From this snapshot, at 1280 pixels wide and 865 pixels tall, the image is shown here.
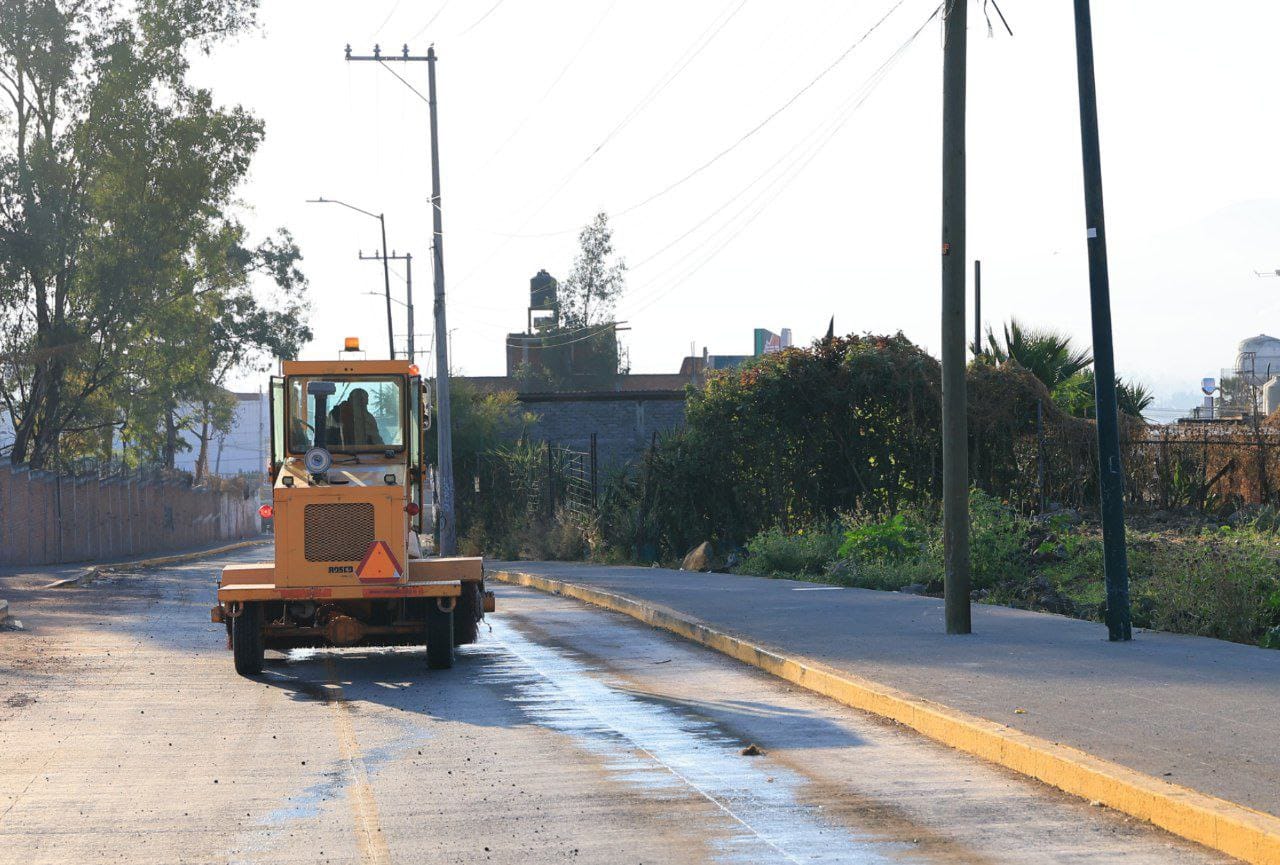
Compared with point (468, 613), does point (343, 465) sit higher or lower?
higher

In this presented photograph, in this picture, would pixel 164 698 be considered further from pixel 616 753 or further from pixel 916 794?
pixel 916 794

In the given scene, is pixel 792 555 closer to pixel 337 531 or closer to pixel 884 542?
pixel 884 542

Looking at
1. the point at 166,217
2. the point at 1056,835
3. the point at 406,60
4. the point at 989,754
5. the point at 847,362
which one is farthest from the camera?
the point at 166,217

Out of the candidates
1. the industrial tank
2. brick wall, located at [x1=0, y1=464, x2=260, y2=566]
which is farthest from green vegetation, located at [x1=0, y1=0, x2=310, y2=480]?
the industrial tank

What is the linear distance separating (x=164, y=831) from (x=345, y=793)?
114cm

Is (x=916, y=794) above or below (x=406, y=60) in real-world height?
below

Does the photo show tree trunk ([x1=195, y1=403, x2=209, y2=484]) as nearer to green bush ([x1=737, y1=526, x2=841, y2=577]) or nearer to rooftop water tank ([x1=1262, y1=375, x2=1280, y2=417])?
rooftop water tank ([x1=1262, y1=375, x2=1280, y2=417])

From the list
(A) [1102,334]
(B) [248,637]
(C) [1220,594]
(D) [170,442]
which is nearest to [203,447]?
(D) [170,442]

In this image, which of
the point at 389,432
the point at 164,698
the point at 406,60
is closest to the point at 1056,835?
the point at 164,698

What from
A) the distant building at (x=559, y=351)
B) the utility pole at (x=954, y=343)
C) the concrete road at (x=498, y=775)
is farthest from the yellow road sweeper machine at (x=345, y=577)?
the distant building at (x=559, y=351)

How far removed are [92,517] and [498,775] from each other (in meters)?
41.1

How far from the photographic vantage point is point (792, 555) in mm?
24031

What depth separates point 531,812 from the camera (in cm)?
782

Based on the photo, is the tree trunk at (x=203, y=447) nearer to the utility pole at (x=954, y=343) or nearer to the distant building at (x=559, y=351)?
the distant building at (x=559, y=351)
